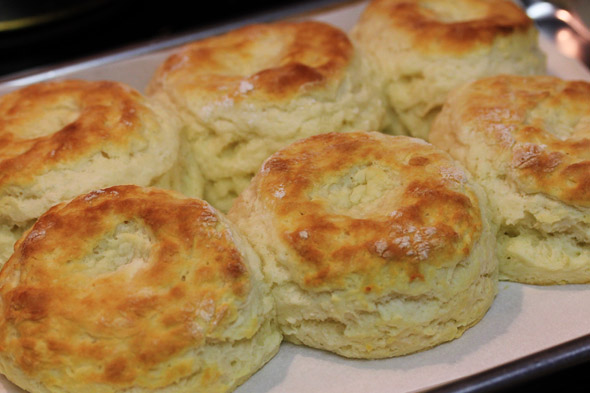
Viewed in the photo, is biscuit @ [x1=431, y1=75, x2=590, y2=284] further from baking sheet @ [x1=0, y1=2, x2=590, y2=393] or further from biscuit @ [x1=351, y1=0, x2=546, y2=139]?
biscuit @ [x1=351, y1=0, x2=546, y2=139]

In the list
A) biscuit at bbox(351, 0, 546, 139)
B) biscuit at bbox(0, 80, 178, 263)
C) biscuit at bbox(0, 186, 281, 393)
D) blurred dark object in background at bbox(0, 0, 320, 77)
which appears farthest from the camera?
blurred dark object in background at bbox(0, 0, 320, 77)

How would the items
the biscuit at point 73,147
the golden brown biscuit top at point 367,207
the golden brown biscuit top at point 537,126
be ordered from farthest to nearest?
the biscuit at point 73,147, the golden brown biscuit top at point 537,126, the golden brown biscuit top at point 367,207

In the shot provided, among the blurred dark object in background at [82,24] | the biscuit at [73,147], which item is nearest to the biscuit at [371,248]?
the biscuit at [73,147]

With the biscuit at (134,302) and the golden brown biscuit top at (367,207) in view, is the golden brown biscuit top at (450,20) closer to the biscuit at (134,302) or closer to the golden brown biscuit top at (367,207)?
the golden brown biscuit top at (367,207)

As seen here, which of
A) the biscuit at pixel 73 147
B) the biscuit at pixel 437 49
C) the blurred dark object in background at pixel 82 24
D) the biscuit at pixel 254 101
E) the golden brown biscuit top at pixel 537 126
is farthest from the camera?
the blurred dark object in background at pixel 82 24

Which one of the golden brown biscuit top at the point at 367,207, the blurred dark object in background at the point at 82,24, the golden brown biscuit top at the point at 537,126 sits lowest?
the blurred dark object in background at the point at 82,24

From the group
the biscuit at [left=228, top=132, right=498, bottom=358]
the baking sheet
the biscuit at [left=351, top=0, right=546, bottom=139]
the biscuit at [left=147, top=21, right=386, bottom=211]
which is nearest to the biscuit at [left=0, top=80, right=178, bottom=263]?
the biscuit at [left=147, top=21, right=386, bottom=211]

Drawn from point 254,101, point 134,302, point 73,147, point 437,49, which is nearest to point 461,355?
point 134,302

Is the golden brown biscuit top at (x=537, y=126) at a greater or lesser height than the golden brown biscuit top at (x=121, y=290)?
greater

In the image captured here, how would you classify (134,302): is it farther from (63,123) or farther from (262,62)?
(262,62)
